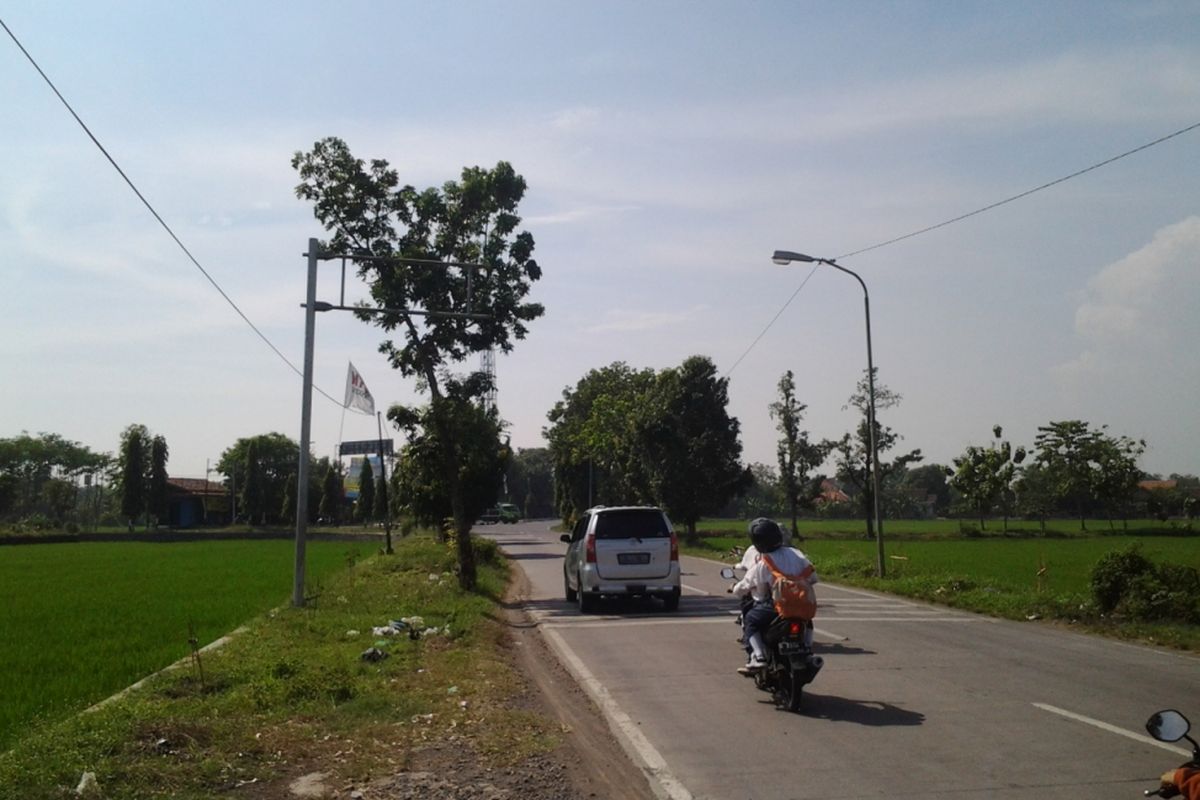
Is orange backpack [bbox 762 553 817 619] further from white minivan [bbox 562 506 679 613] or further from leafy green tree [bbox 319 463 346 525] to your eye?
leafy green tree [bbox 319 463 346 525]

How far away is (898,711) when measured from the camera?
355 inches

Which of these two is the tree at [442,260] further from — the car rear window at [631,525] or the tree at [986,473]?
the tree at [986,473]

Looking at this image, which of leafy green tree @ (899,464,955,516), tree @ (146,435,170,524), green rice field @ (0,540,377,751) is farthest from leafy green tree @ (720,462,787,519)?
green rice field @ (0,540,377,751)

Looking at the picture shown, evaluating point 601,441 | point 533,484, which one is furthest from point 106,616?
point 533,484

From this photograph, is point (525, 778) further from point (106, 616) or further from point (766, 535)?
point (106, 616)

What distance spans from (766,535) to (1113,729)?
3.30 meters

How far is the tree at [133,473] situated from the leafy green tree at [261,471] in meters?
8.77

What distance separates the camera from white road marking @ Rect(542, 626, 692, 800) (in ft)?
22.1

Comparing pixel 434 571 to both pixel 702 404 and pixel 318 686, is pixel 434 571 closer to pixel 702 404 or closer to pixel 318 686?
pixel 318 686

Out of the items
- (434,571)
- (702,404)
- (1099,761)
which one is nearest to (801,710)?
(1099,761)

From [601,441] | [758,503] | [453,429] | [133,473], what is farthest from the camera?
[758,503]

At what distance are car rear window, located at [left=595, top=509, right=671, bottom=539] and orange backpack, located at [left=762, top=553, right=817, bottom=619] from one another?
9.05 m

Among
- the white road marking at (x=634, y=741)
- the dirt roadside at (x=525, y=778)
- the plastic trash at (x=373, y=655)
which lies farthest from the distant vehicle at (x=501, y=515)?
the dirt roadside at (x=525, y=778)

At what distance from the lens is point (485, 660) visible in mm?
12375
